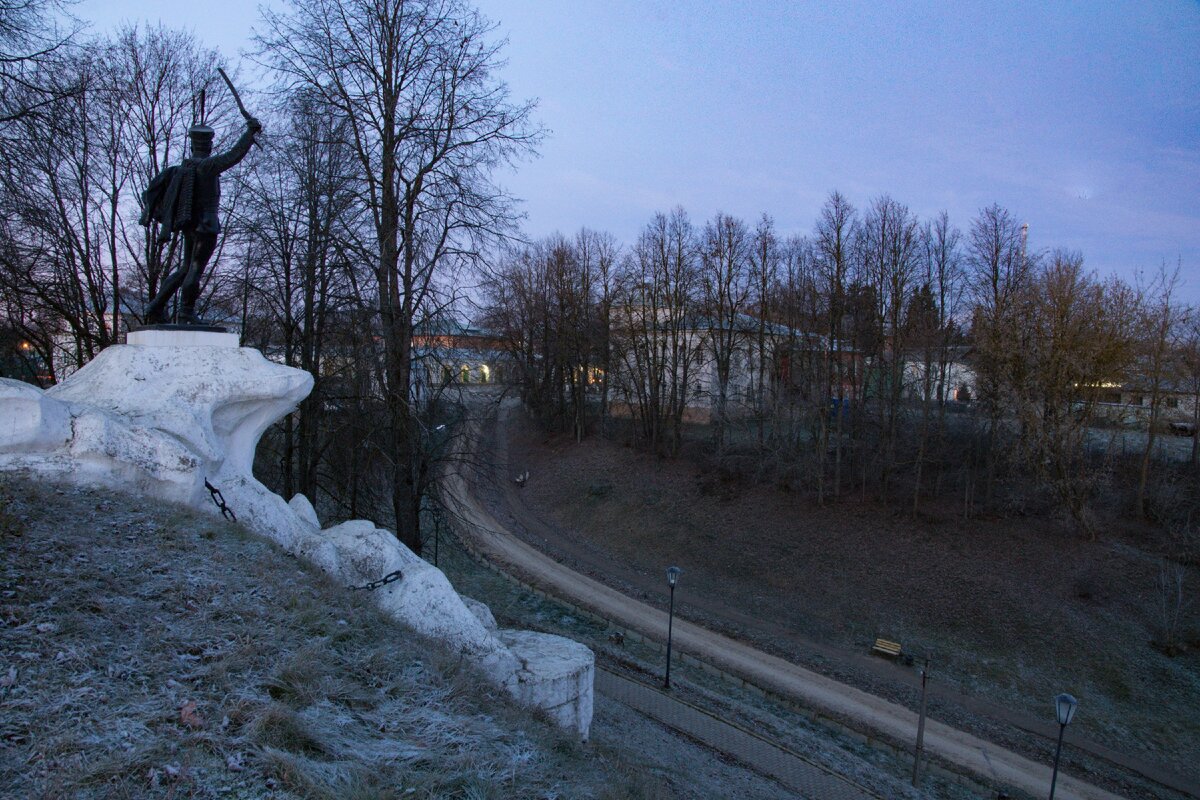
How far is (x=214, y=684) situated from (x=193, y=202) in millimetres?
6068

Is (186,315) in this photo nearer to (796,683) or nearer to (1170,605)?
(796,683)

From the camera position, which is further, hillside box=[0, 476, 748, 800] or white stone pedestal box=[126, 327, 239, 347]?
white stone pedestal box=[126, 327, 239, 347]

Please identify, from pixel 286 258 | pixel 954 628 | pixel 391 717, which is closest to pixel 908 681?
pixel 954 628

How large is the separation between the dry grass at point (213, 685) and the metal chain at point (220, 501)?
0.45 meters

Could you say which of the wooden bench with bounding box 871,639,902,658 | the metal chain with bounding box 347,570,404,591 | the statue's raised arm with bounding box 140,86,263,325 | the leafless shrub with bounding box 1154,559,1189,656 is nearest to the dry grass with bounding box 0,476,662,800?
the metal chain with bounding box 347,570,404,591

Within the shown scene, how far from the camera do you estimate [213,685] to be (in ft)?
14.3

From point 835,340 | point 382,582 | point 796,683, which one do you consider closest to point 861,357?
point 835,340

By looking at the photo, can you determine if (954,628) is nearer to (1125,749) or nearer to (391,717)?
(1125,749)

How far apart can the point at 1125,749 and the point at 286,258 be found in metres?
20.1

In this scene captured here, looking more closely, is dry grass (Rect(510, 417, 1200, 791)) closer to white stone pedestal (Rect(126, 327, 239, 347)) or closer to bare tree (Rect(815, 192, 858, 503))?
bare tree (Rect(815, 192, 858, 503))

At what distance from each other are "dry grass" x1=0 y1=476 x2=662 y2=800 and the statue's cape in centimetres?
349

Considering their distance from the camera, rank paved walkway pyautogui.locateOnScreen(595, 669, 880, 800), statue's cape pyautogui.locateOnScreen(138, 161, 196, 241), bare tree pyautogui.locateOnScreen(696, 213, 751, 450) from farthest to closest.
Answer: bare tree pyautogui.locateOnScreen(696, 213, 751, 450)
paved walkway pyautogui.locateOnScreen(595, 669, 880, 800)
statue's cape pyautogui.locateOnScreen(138, 161, 196, 241)

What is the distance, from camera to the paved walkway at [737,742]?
10359 mm

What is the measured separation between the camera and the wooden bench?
17484 millimetres
